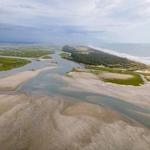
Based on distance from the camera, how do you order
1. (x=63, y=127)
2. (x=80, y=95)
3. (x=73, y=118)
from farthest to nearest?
(x=80, y=95)
(x=73, y=118)
(x=63, y=127)

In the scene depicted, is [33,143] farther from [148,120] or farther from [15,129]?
[148,120]

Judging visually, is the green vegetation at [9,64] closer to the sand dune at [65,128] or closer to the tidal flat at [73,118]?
the tidal flat at [73,118]

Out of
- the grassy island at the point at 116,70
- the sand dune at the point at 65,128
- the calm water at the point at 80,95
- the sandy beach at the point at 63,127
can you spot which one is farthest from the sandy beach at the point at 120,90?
the sand dune at the point at 65,128

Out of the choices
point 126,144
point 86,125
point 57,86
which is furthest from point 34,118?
point 57,86

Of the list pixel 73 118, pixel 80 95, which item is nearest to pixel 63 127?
pixel 73 118

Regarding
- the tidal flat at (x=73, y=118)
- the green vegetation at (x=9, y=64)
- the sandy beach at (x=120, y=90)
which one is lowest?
the green vegetation at (x=9, y=64)

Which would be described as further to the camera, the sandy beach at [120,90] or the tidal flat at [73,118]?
the sandy beach at [120,90]

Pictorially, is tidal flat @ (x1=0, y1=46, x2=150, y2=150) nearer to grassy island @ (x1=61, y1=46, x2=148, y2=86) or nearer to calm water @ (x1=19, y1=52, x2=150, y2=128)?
calm water @ (x1=19, y1=52, x2=150, y2=128)

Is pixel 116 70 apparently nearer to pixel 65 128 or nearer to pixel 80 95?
pixel 80 95

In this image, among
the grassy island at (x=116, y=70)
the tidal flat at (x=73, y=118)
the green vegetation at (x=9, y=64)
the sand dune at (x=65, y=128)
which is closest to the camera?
the sand dune at (x=65, y=128)
